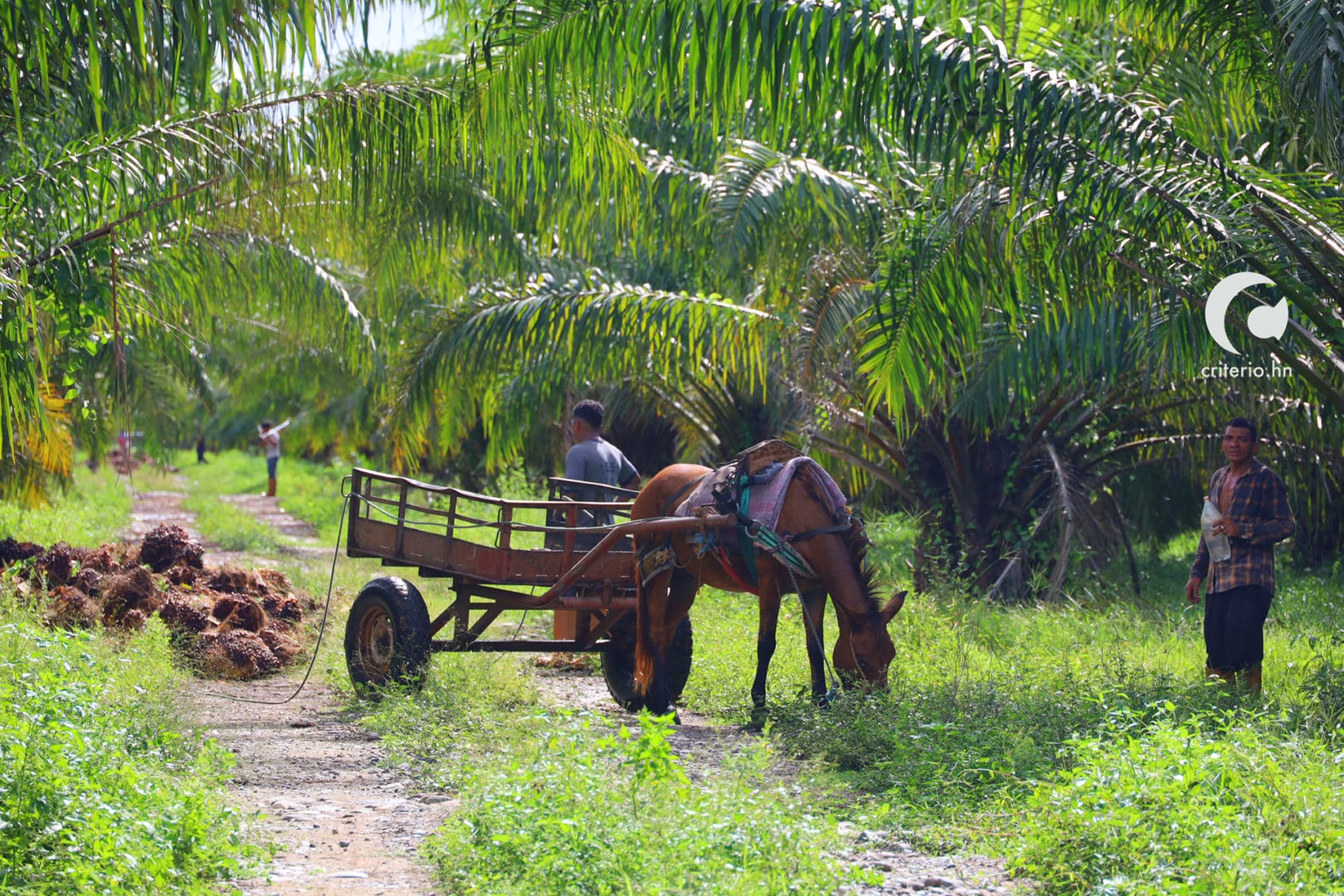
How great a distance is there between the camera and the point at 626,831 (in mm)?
4516

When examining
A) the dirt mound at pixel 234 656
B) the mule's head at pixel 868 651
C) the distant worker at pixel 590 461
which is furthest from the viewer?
the dirt mound at pixel 234 656

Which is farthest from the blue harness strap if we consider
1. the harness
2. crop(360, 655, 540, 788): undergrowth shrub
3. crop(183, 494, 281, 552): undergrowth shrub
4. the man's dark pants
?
crop(183, 494, 281, 552): undergrowth shrub

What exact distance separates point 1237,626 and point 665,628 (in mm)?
3194

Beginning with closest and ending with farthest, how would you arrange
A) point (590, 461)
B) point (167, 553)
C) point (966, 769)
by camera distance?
point (966, 769)
point (590, 461)
point (167, 553)

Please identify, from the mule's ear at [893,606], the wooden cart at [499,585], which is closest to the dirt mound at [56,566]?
the wooden cart at [499,585]

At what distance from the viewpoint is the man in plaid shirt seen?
7.20 m

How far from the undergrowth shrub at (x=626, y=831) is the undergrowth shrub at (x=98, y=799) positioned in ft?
2.86

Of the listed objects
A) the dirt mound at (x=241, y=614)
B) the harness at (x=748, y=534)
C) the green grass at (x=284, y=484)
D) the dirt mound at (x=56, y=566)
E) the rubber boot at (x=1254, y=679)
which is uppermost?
the harness at (x=748, y=534)

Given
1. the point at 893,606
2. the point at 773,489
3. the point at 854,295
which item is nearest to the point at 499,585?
the point at 773,489

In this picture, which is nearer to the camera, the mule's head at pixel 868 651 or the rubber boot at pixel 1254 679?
the mule's head at pixel 868 651

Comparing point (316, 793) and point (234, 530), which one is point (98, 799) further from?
point (234, 530)

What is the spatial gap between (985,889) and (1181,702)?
7.78ft

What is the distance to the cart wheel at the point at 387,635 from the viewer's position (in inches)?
309

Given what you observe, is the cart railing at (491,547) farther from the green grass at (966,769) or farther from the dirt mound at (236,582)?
the dirt mound at (236,582)
